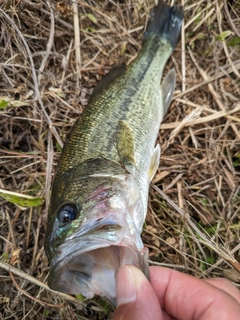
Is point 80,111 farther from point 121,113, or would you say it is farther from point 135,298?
point 135,298

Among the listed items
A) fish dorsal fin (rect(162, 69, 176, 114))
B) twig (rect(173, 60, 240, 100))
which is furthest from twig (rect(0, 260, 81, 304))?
twig (rect(173, 60, 240, 100))

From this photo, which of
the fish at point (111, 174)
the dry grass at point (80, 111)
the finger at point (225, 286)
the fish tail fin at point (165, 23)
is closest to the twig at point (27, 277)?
the dry grass at point (80, 111)

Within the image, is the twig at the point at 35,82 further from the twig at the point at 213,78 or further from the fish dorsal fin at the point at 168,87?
the twig at the point at 213,78

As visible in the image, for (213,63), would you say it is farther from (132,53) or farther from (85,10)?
(85,10)

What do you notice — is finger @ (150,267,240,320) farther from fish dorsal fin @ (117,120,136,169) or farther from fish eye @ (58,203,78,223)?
fish dorsal fin @ (117,120,136,169)

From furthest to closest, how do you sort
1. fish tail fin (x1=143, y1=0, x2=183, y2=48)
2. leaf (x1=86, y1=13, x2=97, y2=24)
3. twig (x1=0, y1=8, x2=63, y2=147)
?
1. leaf (x1=86, y1=13, x2=97, y2=24)
2. fish tail fin (x1=143, y1=0, x2=183, y2=48)
3. twig (x1=0, y1=8, x2=63, y2=147)
